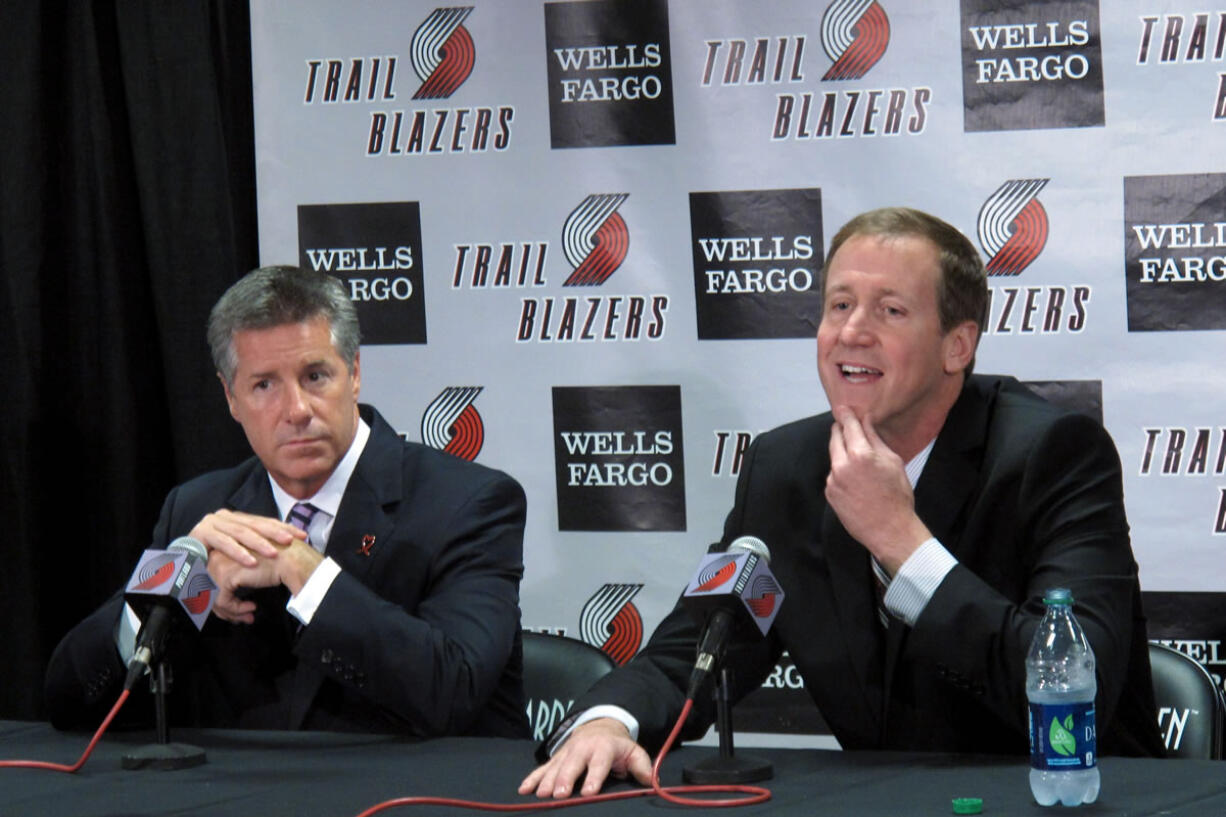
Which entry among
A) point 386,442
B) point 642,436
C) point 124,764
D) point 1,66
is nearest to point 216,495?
point 386,442

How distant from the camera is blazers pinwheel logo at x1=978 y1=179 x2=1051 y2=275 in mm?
4059

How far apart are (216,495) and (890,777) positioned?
1.76m

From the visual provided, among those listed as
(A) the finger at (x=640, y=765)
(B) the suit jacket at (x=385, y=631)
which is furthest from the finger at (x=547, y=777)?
(B) the suit jacket at (x=385, y=631)

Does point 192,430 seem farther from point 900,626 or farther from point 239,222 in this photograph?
point 900,626

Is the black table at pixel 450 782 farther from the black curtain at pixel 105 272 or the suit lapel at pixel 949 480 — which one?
the black curtain at pixel 105 272

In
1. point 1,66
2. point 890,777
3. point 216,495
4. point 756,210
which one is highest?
point 1,66

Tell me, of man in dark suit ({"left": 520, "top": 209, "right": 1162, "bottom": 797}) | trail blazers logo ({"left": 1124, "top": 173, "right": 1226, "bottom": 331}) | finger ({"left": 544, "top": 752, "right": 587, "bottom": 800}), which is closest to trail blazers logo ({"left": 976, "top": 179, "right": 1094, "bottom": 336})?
trail blazers logo ({"left": 1124, "top": 173, "right": 1226, "bottom": 331})

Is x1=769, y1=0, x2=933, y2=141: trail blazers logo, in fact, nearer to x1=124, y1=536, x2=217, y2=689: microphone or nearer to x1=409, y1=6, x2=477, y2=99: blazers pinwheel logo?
x1=409, y1=6, x2=477, y2=99: blazers pinwheel logo

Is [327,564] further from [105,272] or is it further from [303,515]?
[105,272]

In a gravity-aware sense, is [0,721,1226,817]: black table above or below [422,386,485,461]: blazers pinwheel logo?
below

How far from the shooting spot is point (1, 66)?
4863 millimetres


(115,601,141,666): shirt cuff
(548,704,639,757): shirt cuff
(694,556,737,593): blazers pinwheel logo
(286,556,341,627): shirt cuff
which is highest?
(694,556,737,593): blazers pinwheel logo

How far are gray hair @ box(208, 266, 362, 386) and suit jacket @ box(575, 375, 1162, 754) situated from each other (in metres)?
0.96

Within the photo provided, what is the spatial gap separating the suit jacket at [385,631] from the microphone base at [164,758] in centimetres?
32
